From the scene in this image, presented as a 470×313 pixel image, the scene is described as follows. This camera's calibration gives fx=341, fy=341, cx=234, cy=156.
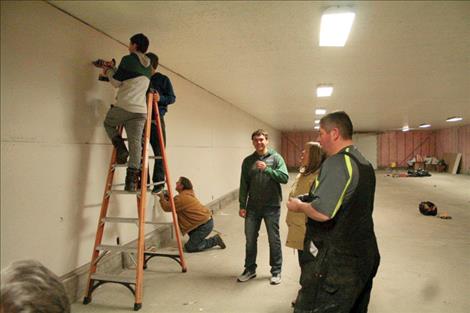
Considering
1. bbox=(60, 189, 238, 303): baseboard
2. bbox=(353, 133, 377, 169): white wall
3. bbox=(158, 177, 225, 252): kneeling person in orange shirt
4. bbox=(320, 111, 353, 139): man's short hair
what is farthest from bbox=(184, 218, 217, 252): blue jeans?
bbox=(353, 133, 377, 169): white wall

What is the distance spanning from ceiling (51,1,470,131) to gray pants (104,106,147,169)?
813 mm

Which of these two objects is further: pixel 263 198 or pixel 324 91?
pixel 324 91

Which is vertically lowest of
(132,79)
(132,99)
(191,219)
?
(191,219)

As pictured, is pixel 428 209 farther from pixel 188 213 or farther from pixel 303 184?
pixel 303 184

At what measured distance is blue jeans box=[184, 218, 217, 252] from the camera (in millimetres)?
4496

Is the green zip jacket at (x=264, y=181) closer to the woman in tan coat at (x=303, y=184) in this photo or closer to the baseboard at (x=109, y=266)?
the woman in tan coat at (x=303, y=184)

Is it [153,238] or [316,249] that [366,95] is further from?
[316,249]

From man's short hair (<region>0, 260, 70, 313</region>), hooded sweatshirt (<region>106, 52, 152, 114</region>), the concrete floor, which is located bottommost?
the concrete floor

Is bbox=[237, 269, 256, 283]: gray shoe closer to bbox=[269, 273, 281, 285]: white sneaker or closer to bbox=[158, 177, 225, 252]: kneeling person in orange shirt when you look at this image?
bbox=[269, 273, 281, 285]: white sneaker

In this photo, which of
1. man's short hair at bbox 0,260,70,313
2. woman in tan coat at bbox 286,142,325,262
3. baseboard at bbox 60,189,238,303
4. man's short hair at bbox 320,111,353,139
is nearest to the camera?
man's short hair at bbox 0,260,70,313

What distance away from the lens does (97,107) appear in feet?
10.8

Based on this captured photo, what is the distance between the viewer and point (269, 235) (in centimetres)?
336

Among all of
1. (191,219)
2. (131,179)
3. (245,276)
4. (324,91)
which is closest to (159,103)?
(131,179)

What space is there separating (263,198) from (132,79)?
5.33 ft
